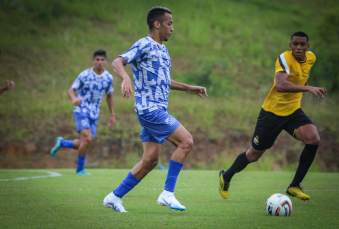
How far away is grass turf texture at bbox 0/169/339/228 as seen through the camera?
4.48 meters

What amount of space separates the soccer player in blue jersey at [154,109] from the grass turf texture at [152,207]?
13.4 inches

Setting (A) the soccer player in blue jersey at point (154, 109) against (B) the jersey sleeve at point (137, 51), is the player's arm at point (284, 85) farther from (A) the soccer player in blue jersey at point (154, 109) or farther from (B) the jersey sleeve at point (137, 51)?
(B) the jersey sleeve at point (137, 51)

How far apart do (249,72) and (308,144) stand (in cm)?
2173

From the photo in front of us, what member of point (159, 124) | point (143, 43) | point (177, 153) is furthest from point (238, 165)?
point (143, 43)

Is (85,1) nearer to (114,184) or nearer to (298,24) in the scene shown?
(298,24)

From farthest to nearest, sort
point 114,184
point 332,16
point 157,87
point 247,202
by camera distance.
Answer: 1. point 332,16
2. point 114,184
3. point 247,202
4. point 157,87

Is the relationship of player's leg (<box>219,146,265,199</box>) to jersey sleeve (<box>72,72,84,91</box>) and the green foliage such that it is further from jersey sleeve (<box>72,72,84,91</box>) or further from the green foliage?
the green foliage

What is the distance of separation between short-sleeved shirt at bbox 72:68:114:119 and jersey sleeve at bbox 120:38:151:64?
5.29 m

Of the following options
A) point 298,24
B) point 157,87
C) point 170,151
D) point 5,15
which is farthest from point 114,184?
point 298,24

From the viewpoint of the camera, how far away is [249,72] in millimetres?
27344

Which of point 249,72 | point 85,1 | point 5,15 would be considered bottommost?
point 249,72

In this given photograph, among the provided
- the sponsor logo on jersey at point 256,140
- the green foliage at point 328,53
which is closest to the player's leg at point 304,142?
the sponsor logo on jersey at point 256,140

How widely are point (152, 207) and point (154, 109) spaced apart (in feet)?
4.68

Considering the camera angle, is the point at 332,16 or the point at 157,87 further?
the point at 332,16
